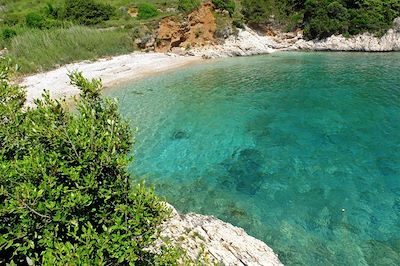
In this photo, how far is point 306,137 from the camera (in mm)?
22766

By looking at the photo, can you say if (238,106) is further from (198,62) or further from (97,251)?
(97,251)

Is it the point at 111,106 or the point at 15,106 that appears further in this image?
the point at 15,106

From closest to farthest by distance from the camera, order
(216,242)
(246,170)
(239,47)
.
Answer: (216,242) → (246,170) → (239,47)

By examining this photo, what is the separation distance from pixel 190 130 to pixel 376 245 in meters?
14.8

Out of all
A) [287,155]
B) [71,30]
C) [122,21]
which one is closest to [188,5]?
[122,21]

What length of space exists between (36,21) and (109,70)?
17310 mm

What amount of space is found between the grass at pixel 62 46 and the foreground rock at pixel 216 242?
32.7m

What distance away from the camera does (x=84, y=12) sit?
53000mm

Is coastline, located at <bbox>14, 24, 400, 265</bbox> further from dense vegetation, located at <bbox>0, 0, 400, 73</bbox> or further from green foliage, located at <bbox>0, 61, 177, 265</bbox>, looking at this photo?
green foliage, located at <bbox>0, 61, 177, 265</bbox>

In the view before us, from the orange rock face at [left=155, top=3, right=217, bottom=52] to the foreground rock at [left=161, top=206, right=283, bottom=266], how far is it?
133 feet

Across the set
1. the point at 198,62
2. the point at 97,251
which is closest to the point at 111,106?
the point at 97,251

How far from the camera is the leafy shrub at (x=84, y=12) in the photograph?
5266 centimetres

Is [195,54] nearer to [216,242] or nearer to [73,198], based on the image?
[216,242]

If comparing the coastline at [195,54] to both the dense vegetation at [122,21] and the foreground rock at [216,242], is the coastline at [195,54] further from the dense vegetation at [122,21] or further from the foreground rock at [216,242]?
the foreground rock at [216,242]
